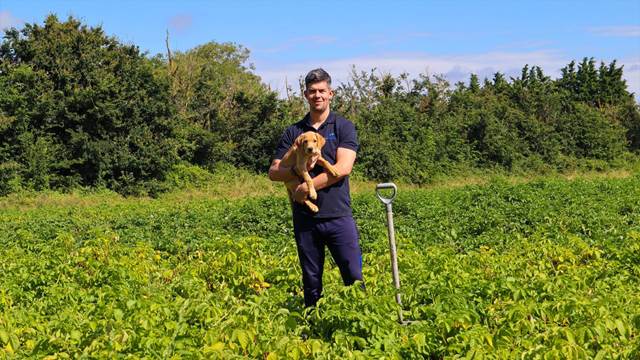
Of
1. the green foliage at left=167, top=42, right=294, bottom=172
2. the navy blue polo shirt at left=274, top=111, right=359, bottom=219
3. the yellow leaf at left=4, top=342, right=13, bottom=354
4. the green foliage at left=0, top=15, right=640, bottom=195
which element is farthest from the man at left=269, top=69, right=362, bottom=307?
the green foliage at left=167, top=42, right=294, bottom=172

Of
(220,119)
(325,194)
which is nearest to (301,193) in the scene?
(325,194)

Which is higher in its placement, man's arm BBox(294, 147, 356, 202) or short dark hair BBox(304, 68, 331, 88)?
short dark hair BBox(304, 68, 331, 88)

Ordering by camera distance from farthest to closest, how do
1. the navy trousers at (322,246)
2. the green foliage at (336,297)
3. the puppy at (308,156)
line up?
the navy trousers at (322,246), the puppy at (308,156), the green foliage at (336,297)

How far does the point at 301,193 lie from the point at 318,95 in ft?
2.10

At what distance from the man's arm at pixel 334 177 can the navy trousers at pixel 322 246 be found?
0.25 m

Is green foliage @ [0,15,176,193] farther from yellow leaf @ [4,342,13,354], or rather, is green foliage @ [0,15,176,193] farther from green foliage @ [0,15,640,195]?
yellow leaf @ [4,342,13,354]

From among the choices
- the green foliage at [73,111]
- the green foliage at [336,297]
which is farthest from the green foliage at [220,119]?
the green foliage at [336,297]

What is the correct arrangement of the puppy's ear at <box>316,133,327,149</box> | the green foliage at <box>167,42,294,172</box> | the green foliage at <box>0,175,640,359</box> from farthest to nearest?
the green foliage at <box>167,42,294,172</box>, the puppy's ear at <box>316,133,327,149</box>, the green foliage at <box>0,175,640,359</box>

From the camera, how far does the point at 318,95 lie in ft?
14.5

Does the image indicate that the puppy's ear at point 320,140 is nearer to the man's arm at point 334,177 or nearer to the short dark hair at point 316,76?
the man's arm at point 334,177

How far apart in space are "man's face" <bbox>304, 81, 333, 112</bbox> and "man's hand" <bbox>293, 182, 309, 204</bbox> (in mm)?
517

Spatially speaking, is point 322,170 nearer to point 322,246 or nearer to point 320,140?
point 320,140

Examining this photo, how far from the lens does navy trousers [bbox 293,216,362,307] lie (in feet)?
14.9

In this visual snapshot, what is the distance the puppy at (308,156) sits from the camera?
4.28 m
